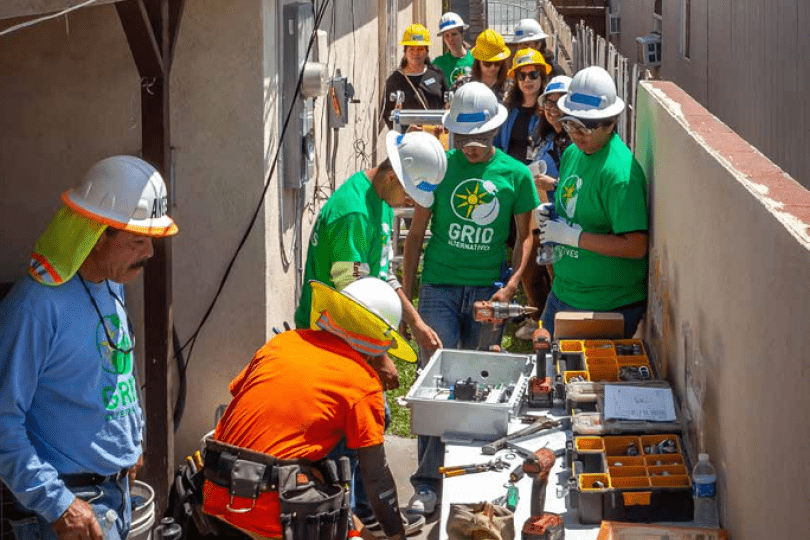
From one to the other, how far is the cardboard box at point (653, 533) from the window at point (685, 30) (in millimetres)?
11249

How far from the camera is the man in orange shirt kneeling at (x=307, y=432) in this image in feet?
16.1

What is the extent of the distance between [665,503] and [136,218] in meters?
2.08

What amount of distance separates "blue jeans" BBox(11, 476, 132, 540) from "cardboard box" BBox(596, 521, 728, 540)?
166cm

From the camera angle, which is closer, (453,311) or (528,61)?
(453,311)

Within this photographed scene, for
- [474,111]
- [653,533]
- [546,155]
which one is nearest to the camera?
[653,533]

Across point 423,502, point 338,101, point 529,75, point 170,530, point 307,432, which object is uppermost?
point 529,75

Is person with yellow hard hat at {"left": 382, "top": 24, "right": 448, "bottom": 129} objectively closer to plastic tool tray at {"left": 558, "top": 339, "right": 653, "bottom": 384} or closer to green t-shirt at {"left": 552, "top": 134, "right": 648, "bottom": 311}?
green t-shirt at {"left": 552, "top": 134, "right": 648, "bottom": 311}

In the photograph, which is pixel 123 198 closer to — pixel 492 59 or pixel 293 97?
pixel 293 97

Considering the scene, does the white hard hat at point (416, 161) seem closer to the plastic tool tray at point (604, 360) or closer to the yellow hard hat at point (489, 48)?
Result: the plastic tool tray at point (604, 360)

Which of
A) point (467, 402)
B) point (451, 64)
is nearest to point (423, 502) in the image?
point (467, 402)

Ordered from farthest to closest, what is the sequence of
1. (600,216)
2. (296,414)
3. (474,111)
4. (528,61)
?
(528,61) < (474,111) < (600,216) < (296,414)

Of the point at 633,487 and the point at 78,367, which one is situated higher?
the point at 78,367

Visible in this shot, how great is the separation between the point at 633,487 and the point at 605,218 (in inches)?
91.8

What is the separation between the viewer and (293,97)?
837 centimetres
